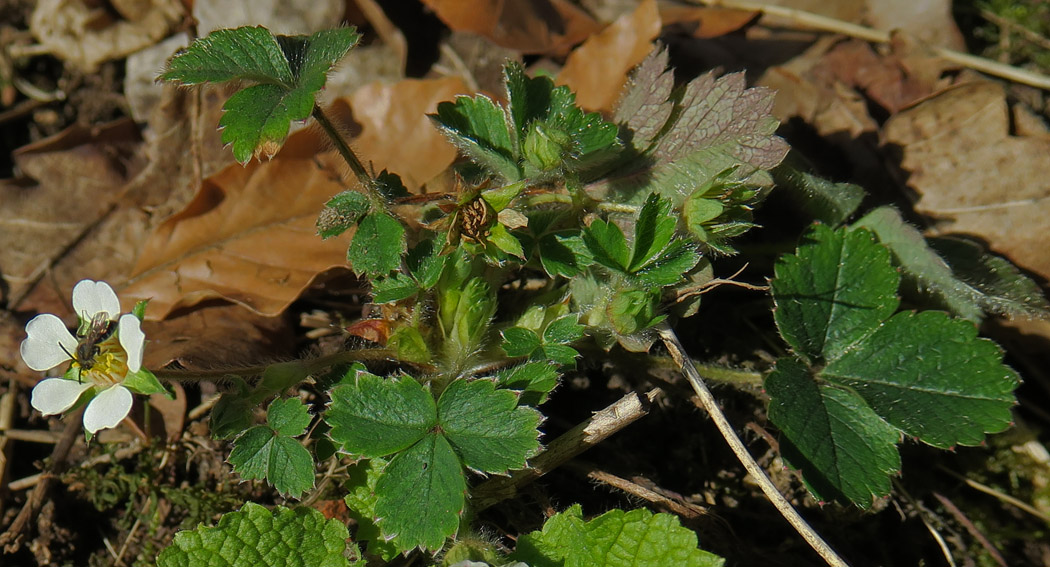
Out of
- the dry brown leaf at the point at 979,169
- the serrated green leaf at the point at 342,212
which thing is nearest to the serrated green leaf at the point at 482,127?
the serrated green leaf at the point at 342,212

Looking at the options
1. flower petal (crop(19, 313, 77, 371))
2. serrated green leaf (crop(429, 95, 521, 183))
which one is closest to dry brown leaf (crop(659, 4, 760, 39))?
serrated green leaf (crop(429, 95, 521, 183))

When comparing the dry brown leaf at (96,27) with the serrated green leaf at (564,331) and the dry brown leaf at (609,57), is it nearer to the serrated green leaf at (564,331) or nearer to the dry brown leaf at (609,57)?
the dry brown leaf at (609,57)

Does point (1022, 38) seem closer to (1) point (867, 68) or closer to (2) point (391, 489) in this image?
(1) point (867, 68)

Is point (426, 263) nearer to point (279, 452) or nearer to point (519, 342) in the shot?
point (519, 342)

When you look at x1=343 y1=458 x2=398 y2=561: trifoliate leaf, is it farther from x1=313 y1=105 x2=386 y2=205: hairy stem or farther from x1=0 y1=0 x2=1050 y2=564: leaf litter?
x1=313 y1=105 x2=386 y2=205: hairy stem

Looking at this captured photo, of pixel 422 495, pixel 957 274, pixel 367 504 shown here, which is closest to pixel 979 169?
pixel 957 274

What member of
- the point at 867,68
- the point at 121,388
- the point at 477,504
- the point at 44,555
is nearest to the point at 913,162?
the point at 867,68
